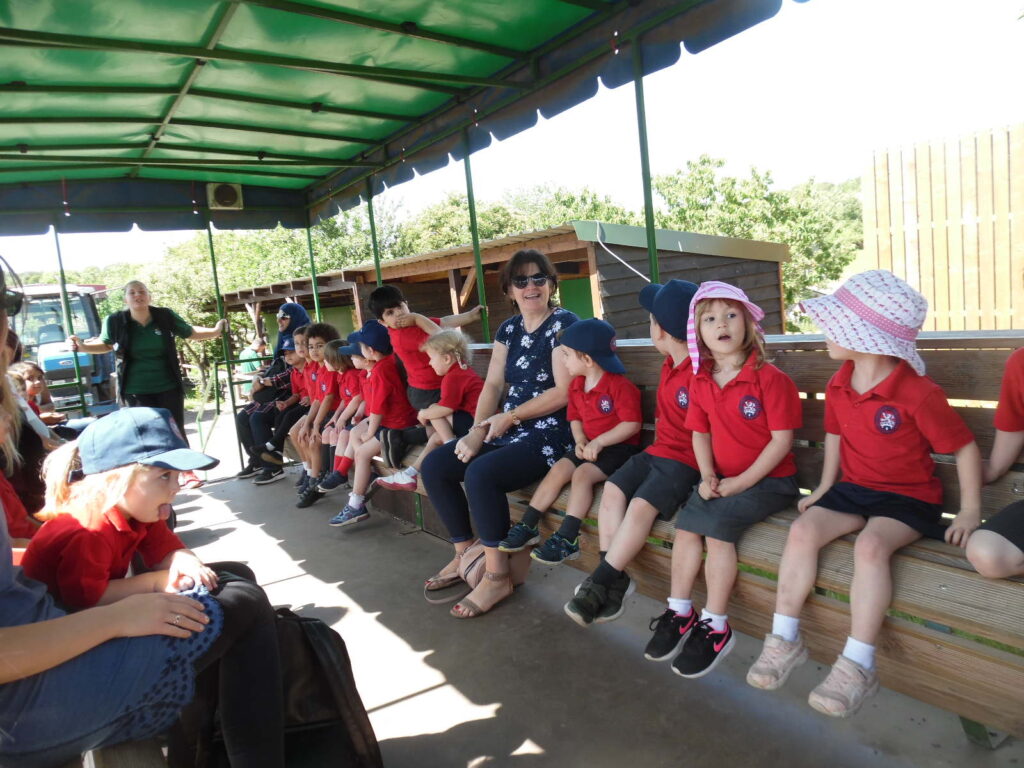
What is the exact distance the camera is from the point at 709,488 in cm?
228

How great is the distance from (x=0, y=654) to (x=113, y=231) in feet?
18.8

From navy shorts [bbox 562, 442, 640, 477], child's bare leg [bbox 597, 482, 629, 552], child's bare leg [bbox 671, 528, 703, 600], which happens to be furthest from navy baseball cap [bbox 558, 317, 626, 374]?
child's bare leg [bbox 671, 528, 703, 600]

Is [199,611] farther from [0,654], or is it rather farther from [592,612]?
[592,612]

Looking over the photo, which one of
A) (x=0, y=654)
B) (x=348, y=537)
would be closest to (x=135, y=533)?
(x=0, y=654)

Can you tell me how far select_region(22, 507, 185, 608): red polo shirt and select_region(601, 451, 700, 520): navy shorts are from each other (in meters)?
1.60

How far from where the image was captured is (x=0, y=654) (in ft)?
4.36

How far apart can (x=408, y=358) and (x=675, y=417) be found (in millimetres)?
2066

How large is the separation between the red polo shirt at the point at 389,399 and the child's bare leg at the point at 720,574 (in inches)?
100

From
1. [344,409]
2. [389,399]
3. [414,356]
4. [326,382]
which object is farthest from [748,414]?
[326,382]

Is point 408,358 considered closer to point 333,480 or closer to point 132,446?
point 333,480

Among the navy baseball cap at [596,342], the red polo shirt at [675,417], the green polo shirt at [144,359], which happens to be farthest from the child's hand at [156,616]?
the green polo shirt at [144,359]

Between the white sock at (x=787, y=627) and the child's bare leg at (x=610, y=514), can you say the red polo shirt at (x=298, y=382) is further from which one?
the white sock at (x=787, y=627)

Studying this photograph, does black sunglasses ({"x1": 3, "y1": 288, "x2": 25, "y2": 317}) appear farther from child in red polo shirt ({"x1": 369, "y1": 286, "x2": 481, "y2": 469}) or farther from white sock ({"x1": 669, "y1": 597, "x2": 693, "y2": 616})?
child in red polo shirt ({"x1": 369, "y1": 286, "x2": 481, "y2": 469})

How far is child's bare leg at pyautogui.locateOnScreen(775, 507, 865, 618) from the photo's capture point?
74.4 inches
